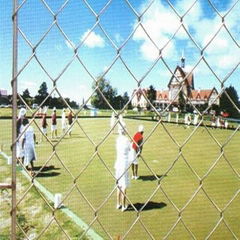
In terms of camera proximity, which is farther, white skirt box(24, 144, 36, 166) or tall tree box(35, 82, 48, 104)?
white skirt box(24, 144, 36, 166)

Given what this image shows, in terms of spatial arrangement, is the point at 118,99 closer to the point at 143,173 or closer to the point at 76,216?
the point at 76,216

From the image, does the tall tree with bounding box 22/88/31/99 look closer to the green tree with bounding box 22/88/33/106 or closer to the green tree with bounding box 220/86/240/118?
the green tree with bounding box 22/88/33/106

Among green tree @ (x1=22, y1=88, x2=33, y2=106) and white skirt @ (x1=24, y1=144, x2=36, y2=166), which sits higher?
white skirt @ (x1=24, y1=144, x2=36, y2=166)

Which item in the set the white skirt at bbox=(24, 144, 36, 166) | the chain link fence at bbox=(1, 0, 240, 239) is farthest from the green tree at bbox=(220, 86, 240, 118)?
the white skirt at bbox=(24, 144, 36, 166)

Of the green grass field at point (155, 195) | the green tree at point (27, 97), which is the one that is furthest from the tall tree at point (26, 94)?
the green grass field at point (155, 195)

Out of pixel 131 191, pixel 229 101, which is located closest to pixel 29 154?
pixel 131 191

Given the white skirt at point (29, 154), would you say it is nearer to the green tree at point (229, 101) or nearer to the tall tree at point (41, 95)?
the green tree at point (229, 101)

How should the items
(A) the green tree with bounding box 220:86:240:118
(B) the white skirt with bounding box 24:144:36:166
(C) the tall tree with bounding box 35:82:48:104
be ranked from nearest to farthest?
(C) the tall tree with bounding box 35:82:48:104 → (A) the green tree with bounding box 220:86:240:118 → (B) the white skirt with bounding box 24:144:36:166

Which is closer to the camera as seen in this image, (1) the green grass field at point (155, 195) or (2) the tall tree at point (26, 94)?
(2) the tall tree at point (26, 94)

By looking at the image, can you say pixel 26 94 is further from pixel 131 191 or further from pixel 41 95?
pixel 131 191

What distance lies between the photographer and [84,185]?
917cm

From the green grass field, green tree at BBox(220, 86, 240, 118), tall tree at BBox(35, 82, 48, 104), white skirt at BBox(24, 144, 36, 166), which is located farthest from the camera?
white skirt at BBox(24, 144, 36, 166)

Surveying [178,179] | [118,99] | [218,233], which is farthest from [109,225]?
[118,99]

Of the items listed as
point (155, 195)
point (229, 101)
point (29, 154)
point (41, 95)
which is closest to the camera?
point (41, 95)
